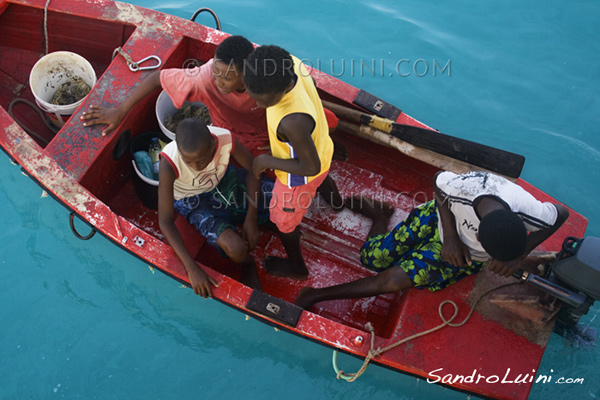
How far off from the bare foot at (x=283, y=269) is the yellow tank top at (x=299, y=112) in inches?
35.1

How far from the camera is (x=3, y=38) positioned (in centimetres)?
383

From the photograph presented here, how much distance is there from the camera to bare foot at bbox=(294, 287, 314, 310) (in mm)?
3195

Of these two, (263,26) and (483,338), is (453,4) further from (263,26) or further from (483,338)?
(483,338)

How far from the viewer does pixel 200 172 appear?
2.80m

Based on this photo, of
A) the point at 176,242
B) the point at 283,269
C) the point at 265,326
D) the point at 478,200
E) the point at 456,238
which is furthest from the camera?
the point at 265,326

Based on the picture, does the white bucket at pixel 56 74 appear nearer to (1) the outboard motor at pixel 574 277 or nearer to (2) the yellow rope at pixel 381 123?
(2) the yellow rope at pixel 381 123

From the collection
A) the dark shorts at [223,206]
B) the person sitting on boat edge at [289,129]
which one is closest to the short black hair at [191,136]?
the person sitting on boat edge at [289,129]

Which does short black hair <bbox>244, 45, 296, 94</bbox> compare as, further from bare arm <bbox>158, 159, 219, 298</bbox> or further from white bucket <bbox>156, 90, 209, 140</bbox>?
white bucket <bbox>156, 90, 209, 140</bbox>

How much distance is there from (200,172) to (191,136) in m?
0.42

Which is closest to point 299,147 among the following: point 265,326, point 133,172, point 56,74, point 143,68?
point 143,68

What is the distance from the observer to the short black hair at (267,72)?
6.98ft

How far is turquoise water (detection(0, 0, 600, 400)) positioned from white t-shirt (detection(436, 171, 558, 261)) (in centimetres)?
163

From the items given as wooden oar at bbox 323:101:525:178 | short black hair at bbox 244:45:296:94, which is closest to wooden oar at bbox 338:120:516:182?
wooden oar at bbox 323:101:525:178

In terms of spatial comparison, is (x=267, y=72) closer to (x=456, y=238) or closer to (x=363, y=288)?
(x=456, y=238)
